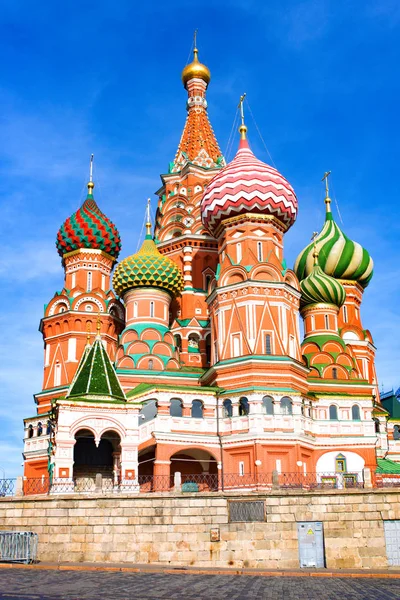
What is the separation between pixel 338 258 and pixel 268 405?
46.0 feet

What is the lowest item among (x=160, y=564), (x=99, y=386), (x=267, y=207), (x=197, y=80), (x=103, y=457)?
(x=160, y=564)

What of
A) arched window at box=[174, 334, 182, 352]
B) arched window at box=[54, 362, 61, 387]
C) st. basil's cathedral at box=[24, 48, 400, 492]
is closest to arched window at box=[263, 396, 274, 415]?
st. basil's cathedral at box=[24, 48, 400, 492]

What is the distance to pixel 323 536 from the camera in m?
16.7

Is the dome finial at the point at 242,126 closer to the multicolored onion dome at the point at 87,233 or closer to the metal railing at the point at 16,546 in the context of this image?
the multicolored onion dome at the point at 87,233

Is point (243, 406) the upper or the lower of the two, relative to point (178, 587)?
upper

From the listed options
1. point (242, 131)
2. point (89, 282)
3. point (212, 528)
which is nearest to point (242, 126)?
point (242, 131)

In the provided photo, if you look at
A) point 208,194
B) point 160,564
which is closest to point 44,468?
point 208,194

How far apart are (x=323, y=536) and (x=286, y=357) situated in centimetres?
1221

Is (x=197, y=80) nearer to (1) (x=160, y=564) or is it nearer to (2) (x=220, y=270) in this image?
(2) (x=220, y=270)

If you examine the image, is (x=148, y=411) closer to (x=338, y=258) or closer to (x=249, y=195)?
(x=249, y=195)

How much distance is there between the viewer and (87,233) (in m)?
36.6

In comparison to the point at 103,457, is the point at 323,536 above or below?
below

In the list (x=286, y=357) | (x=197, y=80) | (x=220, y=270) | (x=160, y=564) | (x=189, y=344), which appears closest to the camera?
(x=160, y=564)

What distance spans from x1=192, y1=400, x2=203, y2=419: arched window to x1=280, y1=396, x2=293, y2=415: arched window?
3156mm
